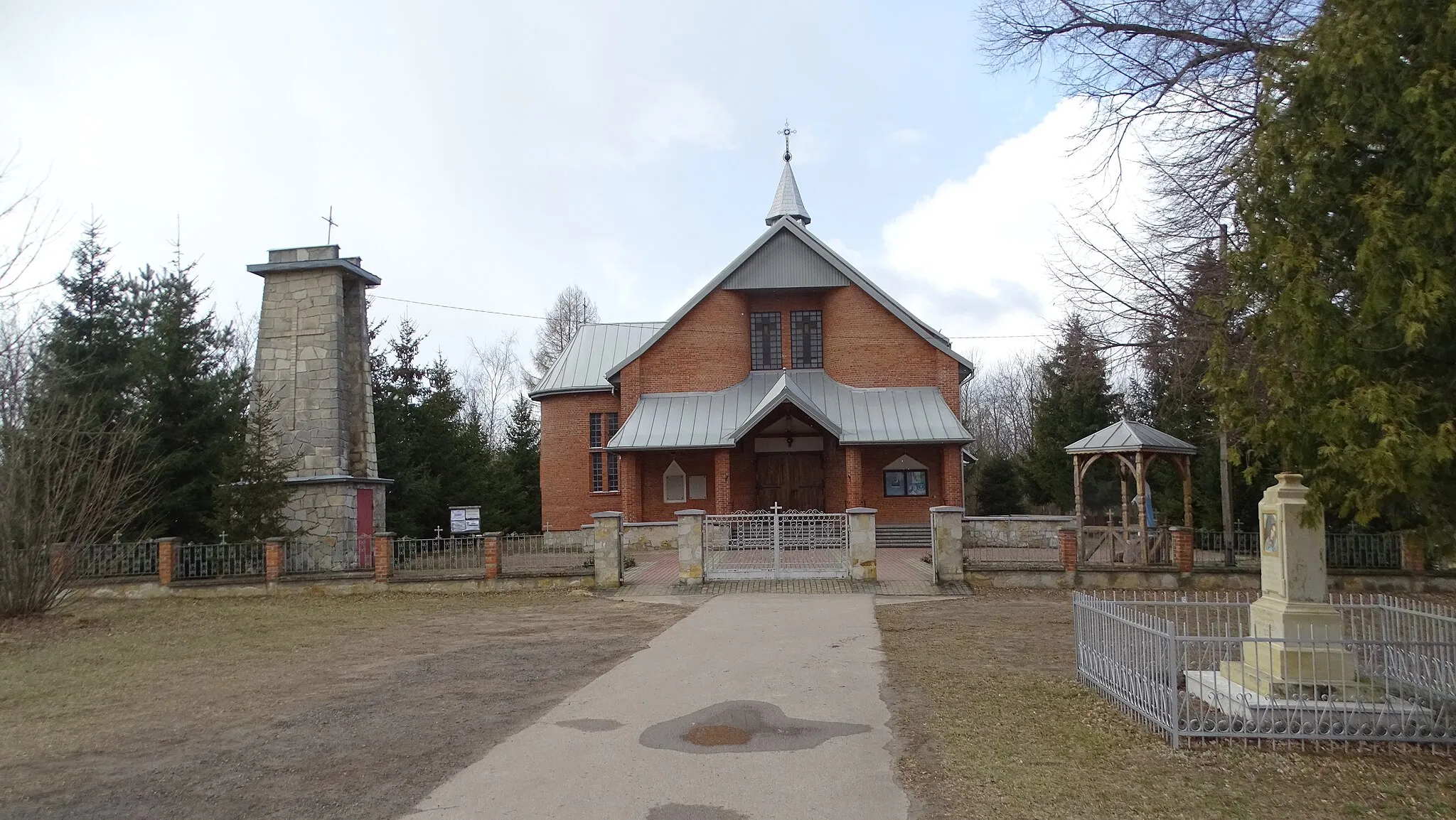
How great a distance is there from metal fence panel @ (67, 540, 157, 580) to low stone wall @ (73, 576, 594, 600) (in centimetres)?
32

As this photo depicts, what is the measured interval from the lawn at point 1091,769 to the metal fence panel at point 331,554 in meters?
15.2

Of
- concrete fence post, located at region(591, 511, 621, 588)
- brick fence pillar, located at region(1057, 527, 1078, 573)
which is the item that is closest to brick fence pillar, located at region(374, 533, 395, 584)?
concrete fence post, located at region(591, 511, 621, 588)

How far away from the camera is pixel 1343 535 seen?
1761cm

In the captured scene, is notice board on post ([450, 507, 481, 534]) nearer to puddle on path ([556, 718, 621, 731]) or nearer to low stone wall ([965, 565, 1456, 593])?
low stone wall ([965, 565, 1456, 593])

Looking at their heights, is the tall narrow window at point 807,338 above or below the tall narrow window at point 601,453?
above

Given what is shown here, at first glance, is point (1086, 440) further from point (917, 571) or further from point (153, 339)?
point (153, 339)

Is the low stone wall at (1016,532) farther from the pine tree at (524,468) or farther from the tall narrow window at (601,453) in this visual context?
the pine tree at (524,468)

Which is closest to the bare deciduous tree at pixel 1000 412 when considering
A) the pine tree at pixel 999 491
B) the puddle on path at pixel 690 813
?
the pine tree at pixel 999 491

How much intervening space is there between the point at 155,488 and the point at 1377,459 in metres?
22.6

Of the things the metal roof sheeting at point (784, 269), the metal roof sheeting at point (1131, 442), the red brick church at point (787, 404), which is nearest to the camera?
the metal roof sheeting at point (1131, 442)

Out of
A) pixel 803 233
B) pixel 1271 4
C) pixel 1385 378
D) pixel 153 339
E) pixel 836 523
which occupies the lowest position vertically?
pixel 836 523

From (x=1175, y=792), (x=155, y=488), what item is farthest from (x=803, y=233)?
(x=1175, y=792)

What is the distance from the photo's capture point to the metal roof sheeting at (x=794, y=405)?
26484mm

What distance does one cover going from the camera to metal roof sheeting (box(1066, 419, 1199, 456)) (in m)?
19.1
